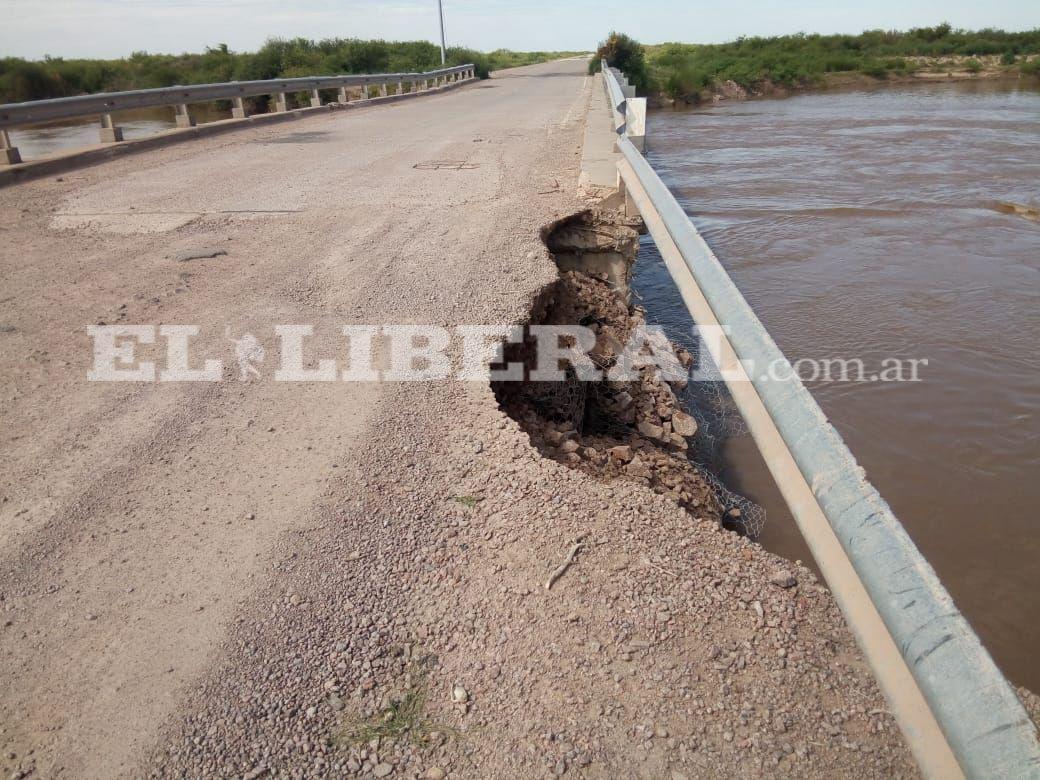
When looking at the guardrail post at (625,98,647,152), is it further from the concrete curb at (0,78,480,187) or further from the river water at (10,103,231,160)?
the river water at (10,103,231,160)

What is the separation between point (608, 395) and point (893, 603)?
3604 mm

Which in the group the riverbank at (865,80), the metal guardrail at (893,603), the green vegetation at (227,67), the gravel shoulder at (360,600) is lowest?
the gravel shoulder at (360,600)

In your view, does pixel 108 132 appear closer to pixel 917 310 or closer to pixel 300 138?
pixel 300 138

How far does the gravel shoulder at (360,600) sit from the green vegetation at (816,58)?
3311 centimetres

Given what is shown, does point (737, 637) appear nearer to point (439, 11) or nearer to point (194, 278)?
point (194, 278)

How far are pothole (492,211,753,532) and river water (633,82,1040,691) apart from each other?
523mm

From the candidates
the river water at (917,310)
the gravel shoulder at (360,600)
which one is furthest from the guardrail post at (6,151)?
the river water at (917,310)

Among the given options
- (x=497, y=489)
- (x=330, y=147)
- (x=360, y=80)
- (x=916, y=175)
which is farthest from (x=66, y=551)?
(x=360, y=80)

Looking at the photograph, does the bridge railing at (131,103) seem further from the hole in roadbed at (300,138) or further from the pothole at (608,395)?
the pothole at (608,395)

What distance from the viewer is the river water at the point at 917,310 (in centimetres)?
415

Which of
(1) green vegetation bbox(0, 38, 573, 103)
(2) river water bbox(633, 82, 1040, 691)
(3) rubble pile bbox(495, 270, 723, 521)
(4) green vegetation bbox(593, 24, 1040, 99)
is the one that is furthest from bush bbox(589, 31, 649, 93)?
(3) rubble pile bbox(495, 270, 723, 521)

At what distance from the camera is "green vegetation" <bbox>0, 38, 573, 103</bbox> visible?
32312mm

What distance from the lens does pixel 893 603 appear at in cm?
138

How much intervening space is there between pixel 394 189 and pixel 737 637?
6.66 metres
